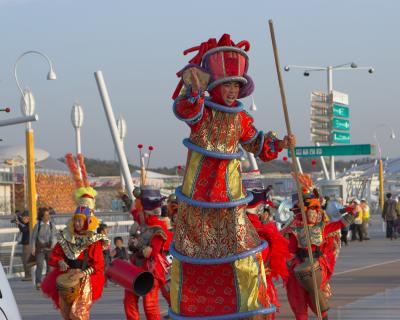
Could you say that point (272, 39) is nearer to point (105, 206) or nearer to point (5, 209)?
point (5, 209)

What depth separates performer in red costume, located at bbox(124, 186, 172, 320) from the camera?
10.7m

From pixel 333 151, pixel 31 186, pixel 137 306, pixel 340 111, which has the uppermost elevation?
pixel 340 111

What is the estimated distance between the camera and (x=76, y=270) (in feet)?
33.6

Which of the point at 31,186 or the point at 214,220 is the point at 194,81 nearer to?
the point at 214,220

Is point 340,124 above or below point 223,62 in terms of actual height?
above

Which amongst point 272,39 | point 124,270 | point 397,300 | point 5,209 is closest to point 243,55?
point 272,39

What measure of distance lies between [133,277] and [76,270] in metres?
1.50

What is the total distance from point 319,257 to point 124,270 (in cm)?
283

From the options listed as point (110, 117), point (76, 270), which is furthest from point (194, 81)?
point (110, 117)

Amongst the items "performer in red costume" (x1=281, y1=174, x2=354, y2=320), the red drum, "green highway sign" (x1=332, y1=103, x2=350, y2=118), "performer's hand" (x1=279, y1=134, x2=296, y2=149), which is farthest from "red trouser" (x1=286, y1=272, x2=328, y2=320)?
"green highway sign" (x1=332, y1=103, x2=350, y2=118)

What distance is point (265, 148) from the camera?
732 cm

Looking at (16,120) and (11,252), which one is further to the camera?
(11,252)

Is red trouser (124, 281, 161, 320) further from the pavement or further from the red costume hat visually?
the red costume hat

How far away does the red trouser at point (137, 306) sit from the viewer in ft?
34.8
